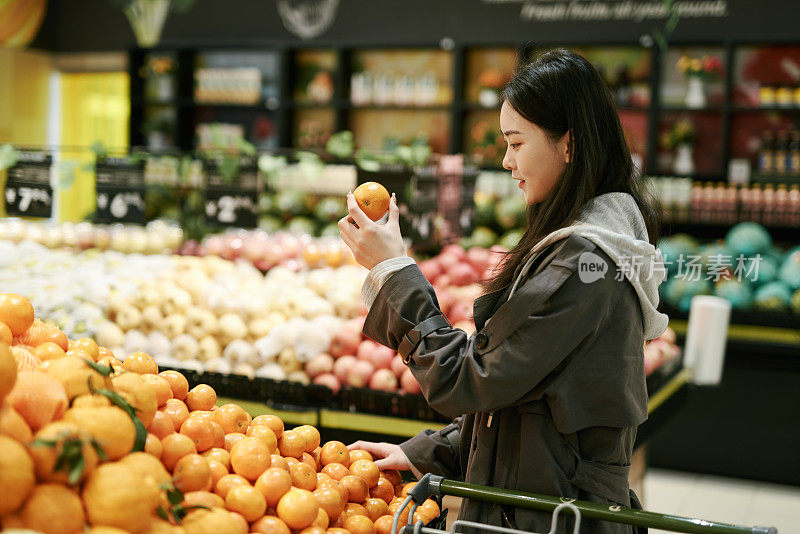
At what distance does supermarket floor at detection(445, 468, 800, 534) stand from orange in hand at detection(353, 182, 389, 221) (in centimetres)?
317

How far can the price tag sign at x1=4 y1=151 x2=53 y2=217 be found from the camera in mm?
3822

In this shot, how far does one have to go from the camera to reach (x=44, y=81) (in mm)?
8375

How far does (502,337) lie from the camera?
5.16 feet

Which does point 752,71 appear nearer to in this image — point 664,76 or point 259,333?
point 664,76

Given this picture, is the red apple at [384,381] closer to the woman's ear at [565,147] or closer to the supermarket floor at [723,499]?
the woman's ear at [565,147]

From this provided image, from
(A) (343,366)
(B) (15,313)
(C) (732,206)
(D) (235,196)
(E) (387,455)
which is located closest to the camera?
(B) (15,313)

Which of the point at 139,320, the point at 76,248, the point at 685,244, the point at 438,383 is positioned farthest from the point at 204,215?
the point at 685,244

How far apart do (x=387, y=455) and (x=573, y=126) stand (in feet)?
3.15

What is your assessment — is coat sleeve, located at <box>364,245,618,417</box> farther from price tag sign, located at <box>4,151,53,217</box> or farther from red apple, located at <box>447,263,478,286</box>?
price tag sign, located at <box>4,151,53,217</box>

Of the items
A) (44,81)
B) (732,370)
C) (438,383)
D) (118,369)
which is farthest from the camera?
(44,81)

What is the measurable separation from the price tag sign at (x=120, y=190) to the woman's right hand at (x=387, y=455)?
2.10m

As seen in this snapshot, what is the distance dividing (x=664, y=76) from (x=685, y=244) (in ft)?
5.00

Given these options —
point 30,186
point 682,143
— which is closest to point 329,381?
point 30,186

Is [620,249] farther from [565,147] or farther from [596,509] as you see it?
[596,509]
